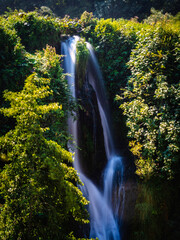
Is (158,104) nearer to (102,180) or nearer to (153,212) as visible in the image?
(153,212)

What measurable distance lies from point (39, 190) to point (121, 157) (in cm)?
630

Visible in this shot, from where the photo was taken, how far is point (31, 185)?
6.25 feet

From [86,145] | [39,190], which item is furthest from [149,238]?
[39,190]

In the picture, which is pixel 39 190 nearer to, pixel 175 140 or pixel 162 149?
pixel 175 140

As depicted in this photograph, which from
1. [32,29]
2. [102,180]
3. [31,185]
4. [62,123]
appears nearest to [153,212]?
[102,180]

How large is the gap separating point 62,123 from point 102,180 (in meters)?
3.27

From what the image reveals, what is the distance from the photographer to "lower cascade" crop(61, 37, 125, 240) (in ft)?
19.3

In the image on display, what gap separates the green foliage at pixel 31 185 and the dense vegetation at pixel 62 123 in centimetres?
1

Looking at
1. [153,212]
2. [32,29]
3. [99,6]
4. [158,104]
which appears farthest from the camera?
[99,6]

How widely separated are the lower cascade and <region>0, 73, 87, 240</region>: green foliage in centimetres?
298

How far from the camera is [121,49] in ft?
29.5

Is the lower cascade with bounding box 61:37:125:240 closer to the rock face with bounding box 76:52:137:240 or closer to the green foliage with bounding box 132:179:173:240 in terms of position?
the rock face with bounding box 76:52:137:240

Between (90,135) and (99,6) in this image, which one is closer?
(90,135)

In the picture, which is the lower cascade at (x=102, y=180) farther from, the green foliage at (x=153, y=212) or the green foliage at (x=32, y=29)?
the green foliage at (x=32, y=29)
